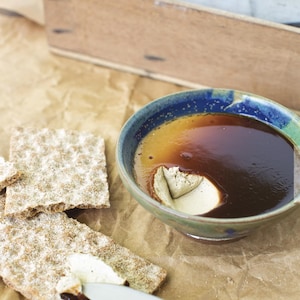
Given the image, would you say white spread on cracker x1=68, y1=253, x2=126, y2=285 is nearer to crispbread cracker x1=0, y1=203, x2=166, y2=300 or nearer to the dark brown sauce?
crispbread cracker x1=0, y1=203, x2=166, y2=300

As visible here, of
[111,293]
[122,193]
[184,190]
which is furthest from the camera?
[122,193]

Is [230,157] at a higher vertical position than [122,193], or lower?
higher

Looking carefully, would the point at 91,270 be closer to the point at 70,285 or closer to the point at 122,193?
the point at 70,285

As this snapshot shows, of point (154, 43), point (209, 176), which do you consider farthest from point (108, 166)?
point (154, 43)

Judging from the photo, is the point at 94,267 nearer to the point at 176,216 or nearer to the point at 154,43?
the point at 176,216

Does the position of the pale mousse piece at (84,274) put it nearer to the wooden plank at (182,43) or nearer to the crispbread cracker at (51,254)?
the crispbread cracker at (51,254)

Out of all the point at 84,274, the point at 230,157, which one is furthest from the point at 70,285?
the point at 230,157
